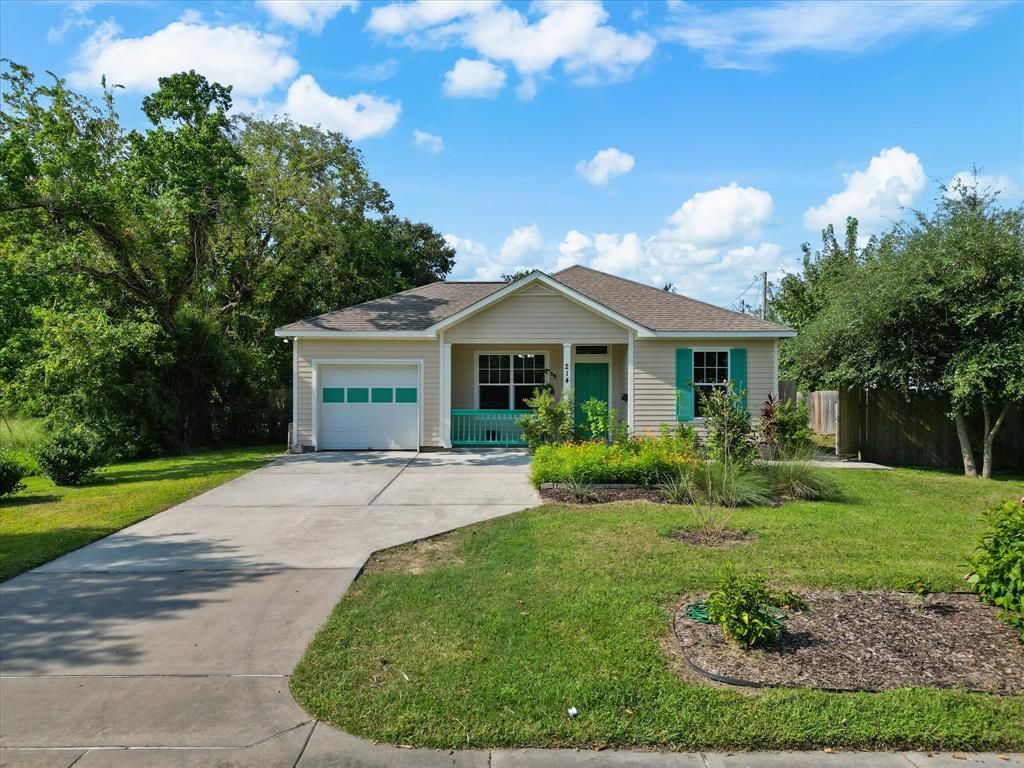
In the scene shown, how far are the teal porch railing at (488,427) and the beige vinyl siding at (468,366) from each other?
0.95m

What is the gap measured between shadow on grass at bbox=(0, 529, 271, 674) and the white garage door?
837 centimetres

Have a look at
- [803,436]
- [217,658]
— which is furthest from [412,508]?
[803,436]

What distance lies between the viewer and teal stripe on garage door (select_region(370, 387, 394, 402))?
1616 cm

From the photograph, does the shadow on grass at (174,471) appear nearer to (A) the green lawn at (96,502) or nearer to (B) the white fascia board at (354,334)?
(A) the green lawn at (96,502)

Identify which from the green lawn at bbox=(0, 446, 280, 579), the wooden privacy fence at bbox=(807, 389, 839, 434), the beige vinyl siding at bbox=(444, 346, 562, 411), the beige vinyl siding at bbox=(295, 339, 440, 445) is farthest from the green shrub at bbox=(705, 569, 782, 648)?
the beige vinyl siding at bbox=(444, 346, 562, 411)

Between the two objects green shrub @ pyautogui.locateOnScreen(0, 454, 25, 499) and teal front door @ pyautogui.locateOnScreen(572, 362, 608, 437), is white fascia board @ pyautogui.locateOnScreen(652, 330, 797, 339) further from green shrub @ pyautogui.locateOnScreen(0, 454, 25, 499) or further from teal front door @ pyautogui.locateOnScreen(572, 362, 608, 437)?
green shrub @ pyautogui.locateOnScreen(0, 454, 25, 499)

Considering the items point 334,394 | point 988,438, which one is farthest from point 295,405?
point 988,438

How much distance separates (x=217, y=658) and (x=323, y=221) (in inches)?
828

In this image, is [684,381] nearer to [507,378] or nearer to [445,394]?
[507,378]

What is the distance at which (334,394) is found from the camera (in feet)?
52.9

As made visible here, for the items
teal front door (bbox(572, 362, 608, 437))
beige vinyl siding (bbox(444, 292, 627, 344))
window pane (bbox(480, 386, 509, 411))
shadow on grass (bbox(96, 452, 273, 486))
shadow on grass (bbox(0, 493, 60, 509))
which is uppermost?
beige vinyl siding (bbox(444, 292, 627, 344))

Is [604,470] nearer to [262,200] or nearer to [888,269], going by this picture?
[888,269]

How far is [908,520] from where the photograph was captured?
27.9 ft

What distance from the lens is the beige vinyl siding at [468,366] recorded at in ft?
57.3
